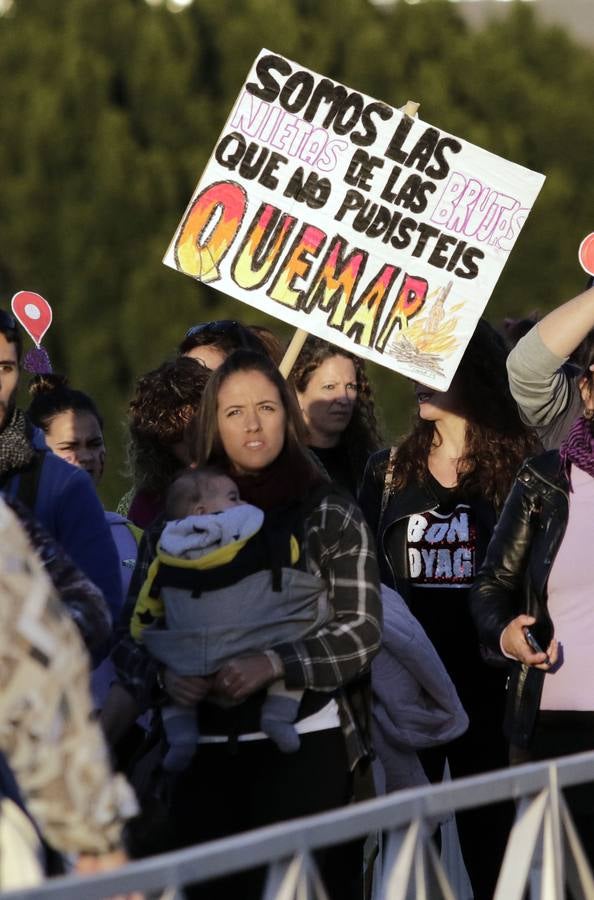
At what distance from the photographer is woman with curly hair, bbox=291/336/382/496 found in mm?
6512

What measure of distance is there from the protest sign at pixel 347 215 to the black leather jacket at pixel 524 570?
1.16m

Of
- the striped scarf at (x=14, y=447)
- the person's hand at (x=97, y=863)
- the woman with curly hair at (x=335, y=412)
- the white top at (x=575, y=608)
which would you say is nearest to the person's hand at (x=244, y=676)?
the striped scarf at (x=14, y=447)

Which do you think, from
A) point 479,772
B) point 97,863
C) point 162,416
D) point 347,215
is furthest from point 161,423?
point 97,863

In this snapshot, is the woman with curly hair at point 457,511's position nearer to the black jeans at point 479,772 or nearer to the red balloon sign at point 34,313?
the black jeans at point 479,772

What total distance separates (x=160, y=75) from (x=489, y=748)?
1389 centimetres

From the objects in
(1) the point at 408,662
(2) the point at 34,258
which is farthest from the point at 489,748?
(2) the point at 34,258

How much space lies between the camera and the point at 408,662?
16.3ft

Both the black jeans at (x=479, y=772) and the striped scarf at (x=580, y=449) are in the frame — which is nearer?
the striped scarf at (x=580, y=449)

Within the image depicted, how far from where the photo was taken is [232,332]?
626cm

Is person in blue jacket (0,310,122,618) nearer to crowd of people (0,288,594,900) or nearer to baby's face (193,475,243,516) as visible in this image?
crowd of people (0,288,594,900)

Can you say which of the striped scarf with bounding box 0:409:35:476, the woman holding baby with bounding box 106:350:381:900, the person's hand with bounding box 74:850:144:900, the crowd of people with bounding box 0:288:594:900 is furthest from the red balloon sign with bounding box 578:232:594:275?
the person's hand with bounding box 74:850:144:900

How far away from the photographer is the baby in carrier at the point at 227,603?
4.05 metres

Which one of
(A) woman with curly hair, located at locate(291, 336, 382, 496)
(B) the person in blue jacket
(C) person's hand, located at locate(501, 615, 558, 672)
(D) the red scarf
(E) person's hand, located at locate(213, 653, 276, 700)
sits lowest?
(E) person's hand, located at locate(213, 653, 276, 700)

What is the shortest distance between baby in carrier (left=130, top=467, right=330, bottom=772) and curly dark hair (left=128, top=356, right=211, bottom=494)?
1.33 meters
